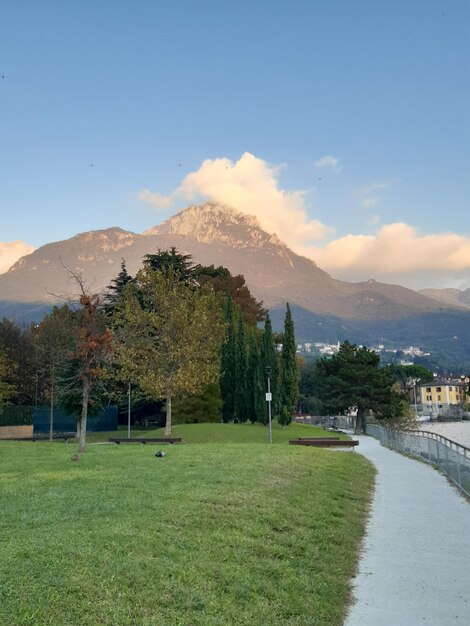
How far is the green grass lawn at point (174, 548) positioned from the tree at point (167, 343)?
2605 centimetres

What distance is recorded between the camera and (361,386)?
61.2 metres

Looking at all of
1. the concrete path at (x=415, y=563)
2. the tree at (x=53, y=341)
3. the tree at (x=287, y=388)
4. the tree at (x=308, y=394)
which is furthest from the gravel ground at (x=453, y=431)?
the concrete path at (x=415, y=563)

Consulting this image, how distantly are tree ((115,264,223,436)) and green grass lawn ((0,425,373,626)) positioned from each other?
85.5ft

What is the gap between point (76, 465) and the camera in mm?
18328

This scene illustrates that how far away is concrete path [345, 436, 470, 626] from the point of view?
7.30 m

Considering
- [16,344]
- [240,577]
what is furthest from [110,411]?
[240,577]

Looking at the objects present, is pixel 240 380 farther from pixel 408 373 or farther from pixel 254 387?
pixel 408 373

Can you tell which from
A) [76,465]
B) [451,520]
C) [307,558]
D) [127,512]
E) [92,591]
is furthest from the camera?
[76,465]

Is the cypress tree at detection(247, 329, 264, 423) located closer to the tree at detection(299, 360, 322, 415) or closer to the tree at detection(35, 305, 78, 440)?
the tree at detection(35, 305, 78, 440)

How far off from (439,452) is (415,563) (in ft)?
53.0

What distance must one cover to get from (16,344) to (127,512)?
61148 mm

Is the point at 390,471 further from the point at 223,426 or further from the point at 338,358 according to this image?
the point at 338,358

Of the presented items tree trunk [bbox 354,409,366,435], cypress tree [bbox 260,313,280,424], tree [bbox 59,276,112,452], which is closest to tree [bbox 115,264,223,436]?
cypress tree [bbox 260,313,280,424]

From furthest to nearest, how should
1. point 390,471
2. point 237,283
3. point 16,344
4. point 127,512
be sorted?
point 237,283
point 16,344
point 390,471
point 127,512
